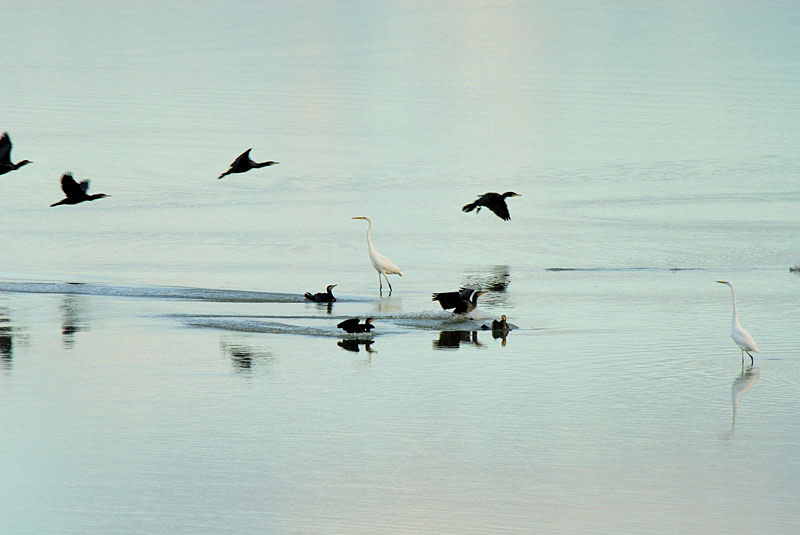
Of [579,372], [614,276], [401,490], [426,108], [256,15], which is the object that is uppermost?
[256,15]

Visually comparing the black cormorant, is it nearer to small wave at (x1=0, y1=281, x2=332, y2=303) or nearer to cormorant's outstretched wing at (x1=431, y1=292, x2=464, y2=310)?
cormorant's outstretched wing at (x1=431, y1=292, x2=464, y2=310)

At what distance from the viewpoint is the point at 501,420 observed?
1001cm

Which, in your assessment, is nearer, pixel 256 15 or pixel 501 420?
pixel 501 420

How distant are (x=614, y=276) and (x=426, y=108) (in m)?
27.1

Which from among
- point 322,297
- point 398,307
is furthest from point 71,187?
point 398,307

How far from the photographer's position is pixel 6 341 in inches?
537

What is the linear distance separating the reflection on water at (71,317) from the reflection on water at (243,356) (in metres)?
1.58

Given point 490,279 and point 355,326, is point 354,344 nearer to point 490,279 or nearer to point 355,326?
point 355,326

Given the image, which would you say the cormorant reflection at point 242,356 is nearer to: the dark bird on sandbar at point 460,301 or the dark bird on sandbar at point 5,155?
the dark bird on sandbar at point 460,301

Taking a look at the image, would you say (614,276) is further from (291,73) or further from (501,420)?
(291,73)

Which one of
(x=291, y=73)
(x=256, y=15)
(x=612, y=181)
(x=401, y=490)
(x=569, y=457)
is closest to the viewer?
(x=401, y=490)

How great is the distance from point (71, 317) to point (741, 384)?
7.68 meters

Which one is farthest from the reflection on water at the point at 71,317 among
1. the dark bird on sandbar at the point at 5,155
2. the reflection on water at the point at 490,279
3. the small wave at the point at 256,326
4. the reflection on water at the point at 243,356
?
the reflection on water at the point at 490,279

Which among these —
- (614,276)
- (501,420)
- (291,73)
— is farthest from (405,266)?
(291,73)
